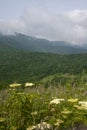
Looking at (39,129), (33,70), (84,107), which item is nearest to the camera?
(39,129)

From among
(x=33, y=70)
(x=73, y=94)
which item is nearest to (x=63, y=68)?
(x=33, y=70)

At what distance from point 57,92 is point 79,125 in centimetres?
171

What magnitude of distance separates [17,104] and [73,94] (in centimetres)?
193

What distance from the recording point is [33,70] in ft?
638

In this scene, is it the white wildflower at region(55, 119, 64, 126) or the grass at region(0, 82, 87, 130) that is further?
the grass at region(0, 82, 87, 130)

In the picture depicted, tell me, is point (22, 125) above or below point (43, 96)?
below

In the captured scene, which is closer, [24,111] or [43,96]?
[24,111]

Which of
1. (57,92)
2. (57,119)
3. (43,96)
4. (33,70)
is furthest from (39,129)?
(33,70)

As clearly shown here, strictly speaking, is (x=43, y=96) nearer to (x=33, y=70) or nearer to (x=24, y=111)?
(x=24, y=111)

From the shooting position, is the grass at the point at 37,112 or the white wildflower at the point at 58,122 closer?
the white wildflower at the point at 58,122

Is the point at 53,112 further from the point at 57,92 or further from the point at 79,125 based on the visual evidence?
the point at 57,92

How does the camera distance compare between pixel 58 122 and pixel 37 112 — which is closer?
pixel 58 122

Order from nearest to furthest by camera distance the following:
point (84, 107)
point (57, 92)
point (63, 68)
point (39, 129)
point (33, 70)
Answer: point (39, 129), point (84, 107), point (57, 92), point (63, 68), point (33, 70)

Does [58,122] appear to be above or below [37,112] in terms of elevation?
below
